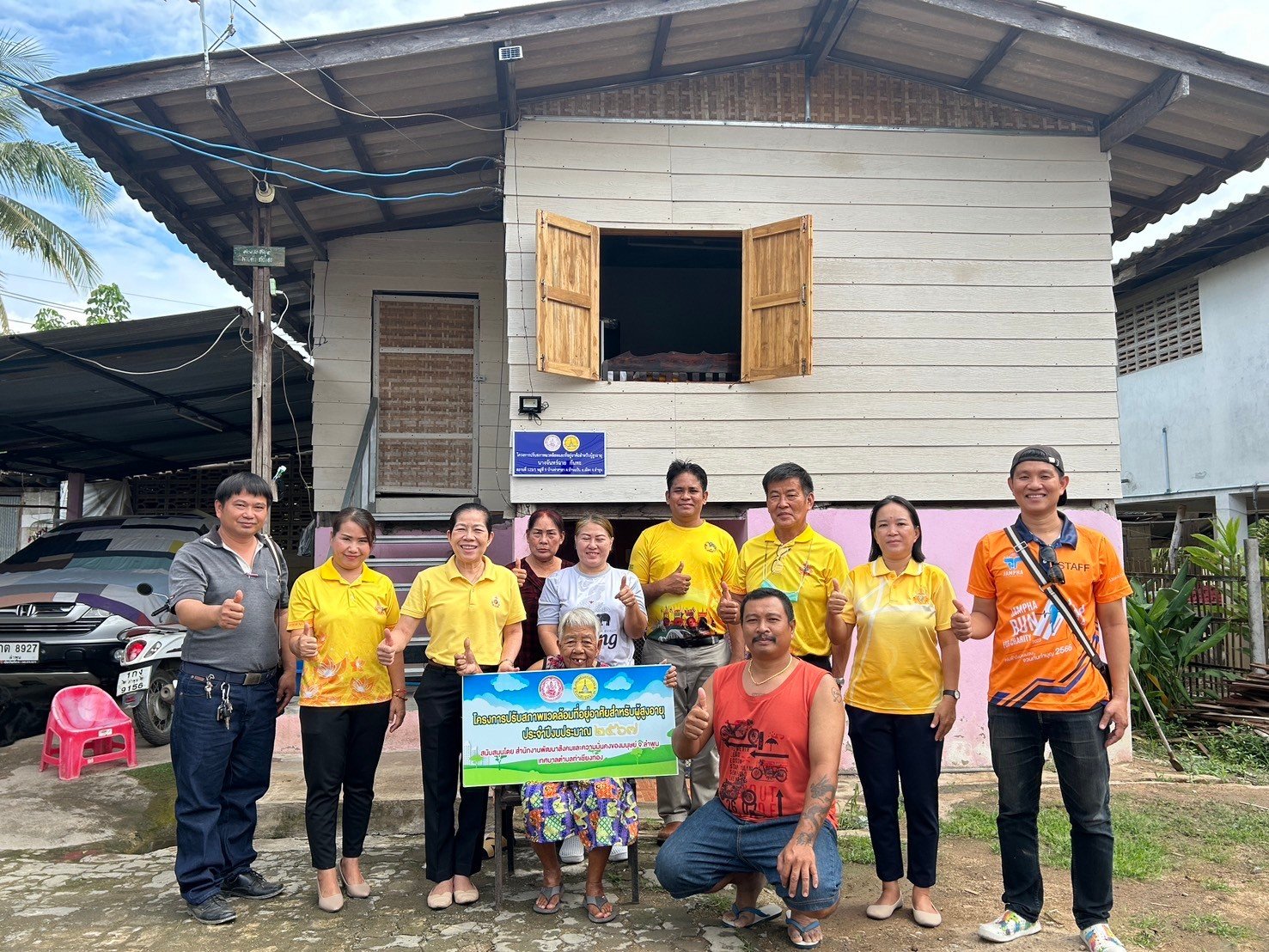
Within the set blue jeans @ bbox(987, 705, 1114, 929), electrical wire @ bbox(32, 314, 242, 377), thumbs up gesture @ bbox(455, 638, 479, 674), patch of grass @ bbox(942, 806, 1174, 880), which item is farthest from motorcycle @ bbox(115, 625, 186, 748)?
blue jeans @ bbox(987, 705, 1114, 929)

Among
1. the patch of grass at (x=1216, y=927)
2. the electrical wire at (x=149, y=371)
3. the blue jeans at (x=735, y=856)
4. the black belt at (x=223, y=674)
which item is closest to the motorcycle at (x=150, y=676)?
the electrical wire at (x=149, y=371)

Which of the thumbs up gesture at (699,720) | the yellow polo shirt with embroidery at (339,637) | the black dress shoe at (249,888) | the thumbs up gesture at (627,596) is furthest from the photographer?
the thumbs up gesture at (627,596)

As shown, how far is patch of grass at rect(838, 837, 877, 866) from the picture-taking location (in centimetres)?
419

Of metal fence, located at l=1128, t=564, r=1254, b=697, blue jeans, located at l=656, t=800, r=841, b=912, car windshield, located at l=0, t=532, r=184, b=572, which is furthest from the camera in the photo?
car windshield, located at l=0, t=532, r=184, b=572

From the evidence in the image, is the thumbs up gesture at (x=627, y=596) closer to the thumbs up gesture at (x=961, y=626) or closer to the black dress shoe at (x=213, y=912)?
the thumbs up gesture at (x=961, y=626)

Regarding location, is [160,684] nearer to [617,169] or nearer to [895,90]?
[617,169]

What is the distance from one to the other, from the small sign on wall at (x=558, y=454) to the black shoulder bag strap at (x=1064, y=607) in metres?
3.45

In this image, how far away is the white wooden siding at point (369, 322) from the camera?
835cm

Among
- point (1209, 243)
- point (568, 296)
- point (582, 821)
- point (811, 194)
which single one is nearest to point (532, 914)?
point (582, 821)

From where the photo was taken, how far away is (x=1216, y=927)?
3455mm

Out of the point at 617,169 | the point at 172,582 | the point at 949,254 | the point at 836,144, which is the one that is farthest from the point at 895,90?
the point at 172,582

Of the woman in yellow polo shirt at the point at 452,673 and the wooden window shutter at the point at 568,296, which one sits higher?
the wooden window shutter at the point at 568,296

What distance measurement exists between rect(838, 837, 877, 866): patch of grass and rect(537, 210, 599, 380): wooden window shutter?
341 cm

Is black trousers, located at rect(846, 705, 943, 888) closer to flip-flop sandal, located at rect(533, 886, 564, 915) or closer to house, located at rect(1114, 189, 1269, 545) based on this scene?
flip-flop sandal, located at rect(533, 886, 564, 915)
